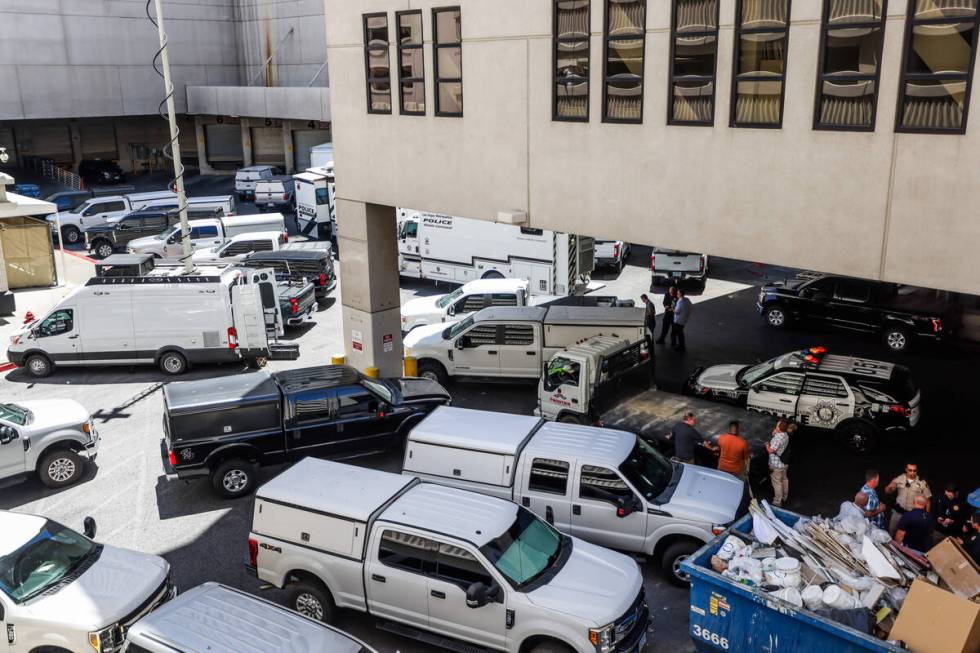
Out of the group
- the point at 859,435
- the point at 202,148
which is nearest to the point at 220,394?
the point at 859,435

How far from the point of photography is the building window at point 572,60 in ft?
38.6

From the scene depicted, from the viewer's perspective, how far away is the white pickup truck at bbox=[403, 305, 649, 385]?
57.8 ft

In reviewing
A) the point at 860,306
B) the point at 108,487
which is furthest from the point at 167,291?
the point at 860,306

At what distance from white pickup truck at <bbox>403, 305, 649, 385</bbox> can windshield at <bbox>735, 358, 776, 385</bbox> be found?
93.3 inches

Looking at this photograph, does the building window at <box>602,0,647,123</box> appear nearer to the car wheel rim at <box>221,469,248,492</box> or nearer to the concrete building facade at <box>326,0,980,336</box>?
the concrete building facade at <box>326,0,980,336</box>

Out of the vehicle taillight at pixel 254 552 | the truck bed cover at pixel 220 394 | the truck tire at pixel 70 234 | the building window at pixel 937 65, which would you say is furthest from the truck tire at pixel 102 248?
the building window at pixel 937 65

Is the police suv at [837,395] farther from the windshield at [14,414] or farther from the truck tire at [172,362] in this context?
the truck tire at [172,362]

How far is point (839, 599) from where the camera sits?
327 inches

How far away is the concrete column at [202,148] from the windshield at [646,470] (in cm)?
5051

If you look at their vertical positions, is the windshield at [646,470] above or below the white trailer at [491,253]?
below

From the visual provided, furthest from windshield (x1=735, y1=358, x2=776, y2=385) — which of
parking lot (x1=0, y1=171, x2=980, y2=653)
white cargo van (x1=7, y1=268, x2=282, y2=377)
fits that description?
white cargo van (x1=7, y1=268, x2=282, y2=377)

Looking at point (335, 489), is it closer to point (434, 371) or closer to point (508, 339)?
point (508, 339)

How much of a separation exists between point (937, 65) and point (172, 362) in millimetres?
16727

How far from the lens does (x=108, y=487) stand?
14188mm
